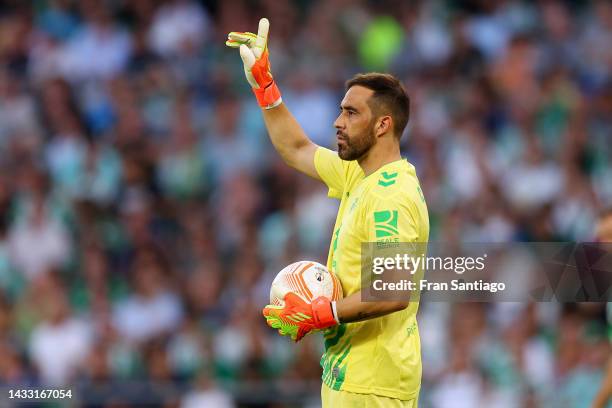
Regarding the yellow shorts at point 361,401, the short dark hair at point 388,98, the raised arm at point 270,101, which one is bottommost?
the yellow shorts at point 361,401

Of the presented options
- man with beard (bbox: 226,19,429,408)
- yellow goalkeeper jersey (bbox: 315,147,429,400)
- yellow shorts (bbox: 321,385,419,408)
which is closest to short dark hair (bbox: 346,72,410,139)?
man with beard (bbox: 226,19,429,408)

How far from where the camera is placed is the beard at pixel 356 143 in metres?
5.80

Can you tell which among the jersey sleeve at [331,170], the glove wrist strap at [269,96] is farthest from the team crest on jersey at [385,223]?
the glove wrist strap at [269,96]

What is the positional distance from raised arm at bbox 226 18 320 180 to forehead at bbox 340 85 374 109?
2.16 feet

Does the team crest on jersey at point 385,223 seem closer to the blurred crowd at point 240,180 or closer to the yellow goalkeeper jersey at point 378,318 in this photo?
the yellow goalkeeper jersey at point 378,318

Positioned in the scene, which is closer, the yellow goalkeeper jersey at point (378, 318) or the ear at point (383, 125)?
the yellow goalkeeper jersey at point (378, 318)

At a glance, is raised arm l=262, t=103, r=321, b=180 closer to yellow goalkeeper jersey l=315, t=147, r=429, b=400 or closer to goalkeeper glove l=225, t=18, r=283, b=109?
goalkeeper glove l=225, t=18, r=283, b=109

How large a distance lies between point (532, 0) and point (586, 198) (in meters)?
2.75

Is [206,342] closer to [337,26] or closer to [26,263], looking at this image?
[26,263]

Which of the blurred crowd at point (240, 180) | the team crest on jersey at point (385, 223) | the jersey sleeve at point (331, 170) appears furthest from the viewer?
the blurred crowd at point (240, 180)

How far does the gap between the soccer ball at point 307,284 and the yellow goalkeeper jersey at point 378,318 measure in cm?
9

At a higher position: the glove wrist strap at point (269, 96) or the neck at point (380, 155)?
the glove wrist strap at point (269, 96)

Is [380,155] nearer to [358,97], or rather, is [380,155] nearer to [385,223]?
[358,97]

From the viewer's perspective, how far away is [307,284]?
5648 millimetres
